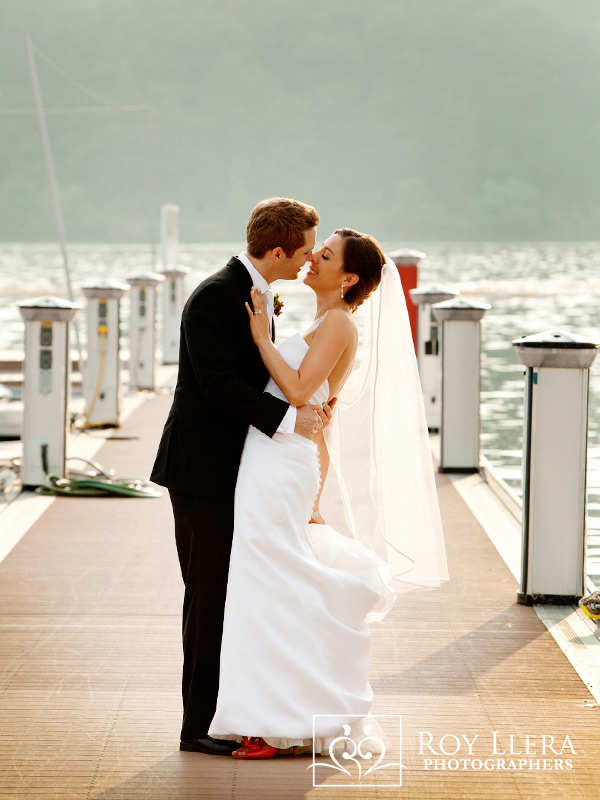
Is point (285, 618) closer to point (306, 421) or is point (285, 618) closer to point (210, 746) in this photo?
point (210, 746)

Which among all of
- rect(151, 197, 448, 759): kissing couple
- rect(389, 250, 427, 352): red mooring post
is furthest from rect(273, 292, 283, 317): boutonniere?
rect(389, 250, 427, 352): red mooring post

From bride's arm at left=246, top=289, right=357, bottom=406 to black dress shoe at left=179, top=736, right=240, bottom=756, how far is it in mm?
1115

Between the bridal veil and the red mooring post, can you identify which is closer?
the bridal veil

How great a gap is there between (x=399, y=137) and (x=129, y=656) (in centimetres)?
13674

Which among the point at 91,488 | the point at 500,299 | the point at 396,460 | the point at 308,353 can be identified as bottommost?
the point at 91,488

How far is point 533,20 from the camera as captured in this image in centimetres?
14150

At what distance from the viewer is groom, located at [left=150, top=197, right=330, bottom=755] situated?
11.2 ft

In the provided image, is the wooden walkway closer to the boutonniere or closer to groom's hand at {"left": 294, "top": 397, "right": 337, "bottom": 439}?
groom's hand at {"left": 294, "top": 397, "right": 337, "bottom": 439}

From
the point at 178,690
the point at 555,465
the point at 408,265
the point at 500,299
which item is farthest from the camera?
the point at 500,299

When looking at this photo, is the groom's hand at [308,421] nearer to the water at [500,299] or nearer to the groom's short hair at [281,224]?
the groom's short hair at [281,224]

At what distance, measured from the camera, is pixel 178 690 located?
4023 mm

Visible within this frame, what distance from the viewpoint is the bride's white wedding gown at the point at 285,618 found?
3373mm

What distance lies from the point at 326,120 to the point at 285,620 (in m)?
140

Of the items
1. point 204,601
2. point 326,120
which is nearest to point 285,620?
point 204,601
